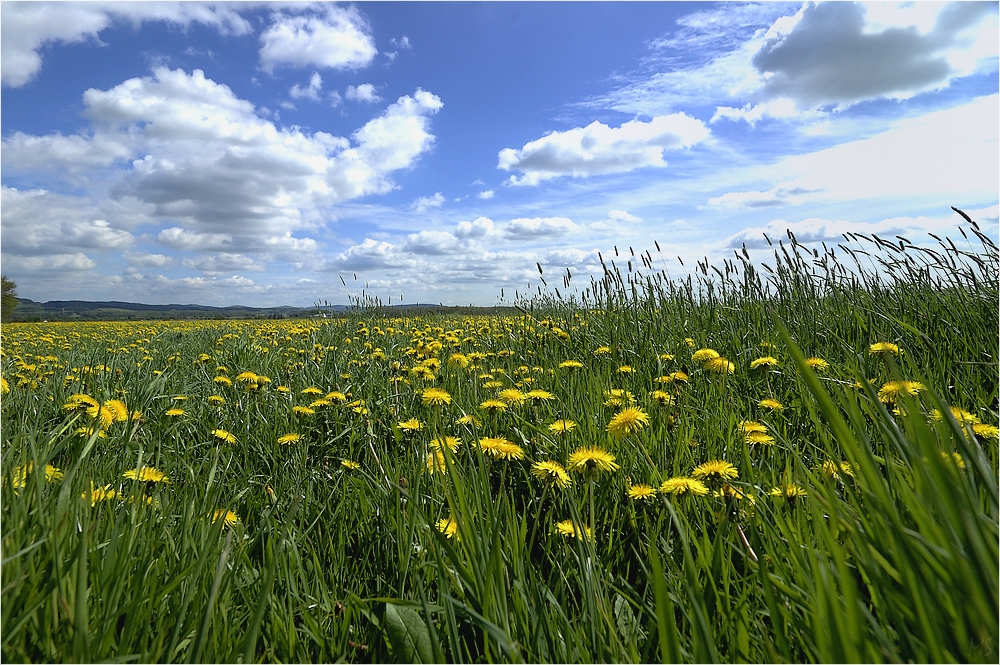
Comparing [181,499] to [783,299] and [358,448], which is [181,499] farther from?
[783,299]

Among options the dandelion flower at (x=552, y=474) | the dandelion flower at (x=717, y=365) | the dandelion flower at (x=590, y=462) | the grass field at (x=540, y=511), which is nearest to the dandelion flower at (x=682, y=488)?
the grass field at (x=540, y=511)

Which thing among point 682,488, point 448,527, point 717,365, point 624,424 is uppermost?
point 717,365

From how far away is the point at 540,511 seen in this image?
159cm

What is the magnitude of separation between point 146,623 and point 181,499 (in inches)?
40.0

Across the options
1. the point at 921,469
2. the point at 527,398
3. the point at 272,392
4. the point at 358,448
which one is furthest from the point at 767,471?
the point at 272,392

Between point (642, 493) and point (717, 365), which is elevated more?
point (717, 365)

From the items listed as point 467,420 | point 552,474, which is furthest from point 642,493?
point 467,420

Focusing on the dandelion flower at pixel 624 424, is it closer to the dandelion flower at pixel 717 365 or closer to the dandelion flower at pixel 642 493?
the dandelion flower at pixel 642 493

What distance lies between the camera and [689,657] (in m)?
0.99

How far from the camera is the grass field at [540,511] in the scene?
85 cm

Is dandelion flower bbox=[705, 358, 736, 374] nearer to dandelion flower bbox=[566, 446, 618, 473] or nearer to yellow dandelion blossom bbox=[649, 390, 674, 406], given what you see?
yellow dandelion blossom bbox=[649, 390, 674, 406]

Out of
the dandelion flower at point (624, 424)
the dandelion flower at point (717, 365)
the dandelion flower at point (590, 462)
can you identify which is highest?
the dandelion flower at point (717, 365)

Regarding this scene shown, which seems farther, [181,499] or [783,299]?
[783,299]

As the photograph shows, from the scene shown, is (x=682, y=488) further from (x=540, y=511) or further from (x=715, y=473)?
(x=540, y=511)
